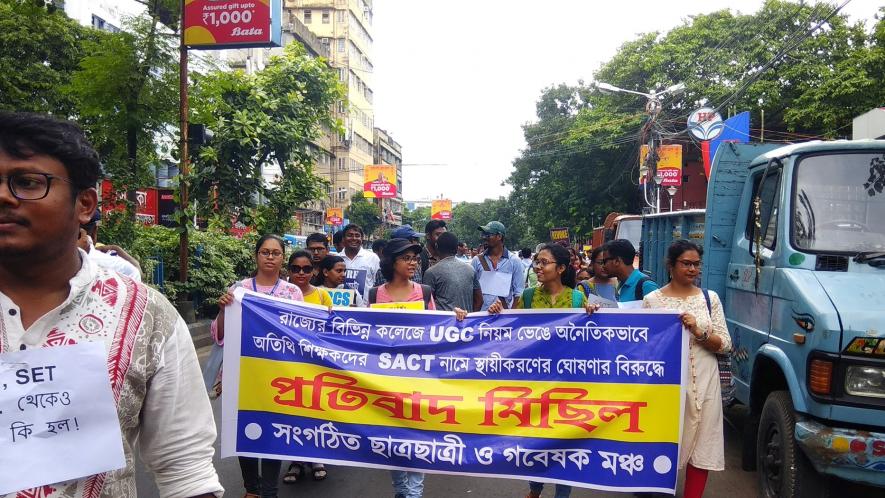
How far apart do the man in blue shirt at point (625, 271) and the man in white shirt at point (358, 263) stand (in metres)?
2.80

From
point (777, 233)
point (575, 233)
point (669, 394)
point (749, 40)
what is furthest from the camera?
point (575, 233)

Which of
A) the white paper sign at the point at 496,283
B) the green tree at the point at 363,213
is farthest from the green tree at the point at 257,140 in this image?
the green tree at the point at 363,213

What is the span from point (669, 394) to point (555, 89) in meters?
41.4

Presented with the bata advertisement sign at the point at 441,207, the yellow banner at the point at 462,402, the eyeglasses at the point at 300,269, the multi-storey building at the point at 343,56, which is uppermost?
the multi-storey building at the point at 343,56

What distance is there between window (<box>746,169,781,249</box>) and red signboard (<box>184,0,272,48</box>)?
337 inches

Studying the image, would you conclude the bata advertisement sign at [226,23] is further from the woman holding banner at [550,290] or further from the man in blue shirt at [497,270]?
the woman holding banner at [550,290]

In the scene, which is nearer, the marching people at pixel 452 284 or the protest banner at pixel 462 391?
the protest banner at pixel 462 391

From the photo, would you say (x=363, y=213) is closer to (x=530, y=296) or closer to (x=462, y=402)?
(x=530, y=296)

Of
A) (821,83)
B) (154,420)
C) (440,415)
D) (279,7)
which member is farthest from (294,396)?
(821,83)

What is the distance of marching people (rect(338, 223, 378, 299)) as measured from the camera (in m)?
7.57

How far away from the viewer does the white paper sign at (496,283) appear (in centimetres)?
763

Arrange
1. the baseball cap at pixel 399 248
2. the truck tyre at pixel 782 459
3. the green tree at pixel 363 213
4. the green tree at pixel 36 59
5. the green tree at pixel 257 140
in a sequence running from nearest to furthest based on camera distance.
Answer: the truck tyre at pixel 782 459, the baseball cap at pixel 399 248, the green tree at pixel 257 140, the green tree at pixel 36 59, the green tree at pixel 363 213

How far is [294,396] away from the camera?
431cm

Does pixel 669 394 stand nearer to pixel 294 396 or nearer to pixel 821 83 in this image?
pixel 294 396
